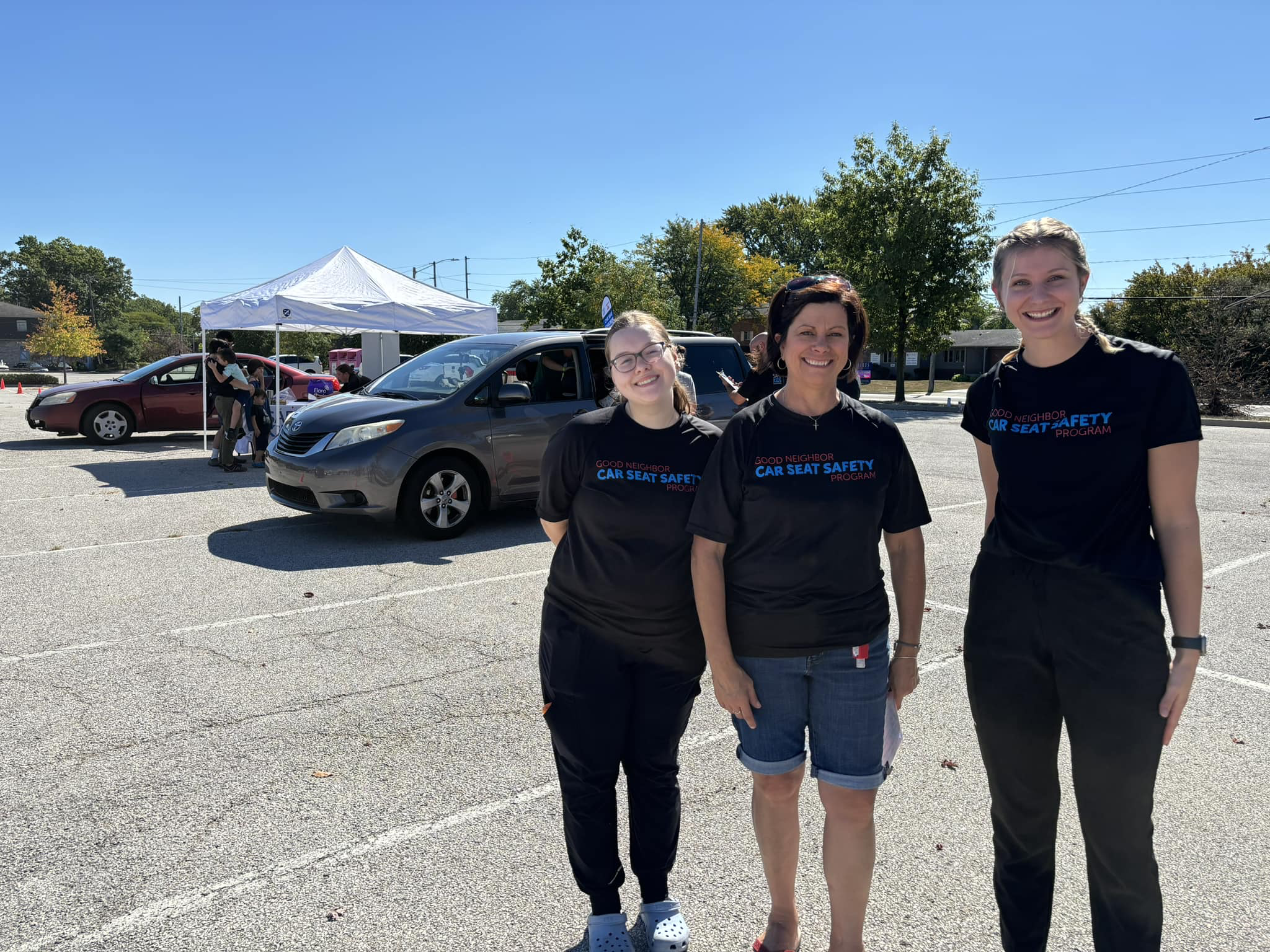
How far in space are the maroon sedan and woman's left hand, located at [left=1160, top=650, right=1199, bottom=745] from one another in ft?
49.8

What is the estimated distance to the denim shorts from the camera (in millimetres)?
2260

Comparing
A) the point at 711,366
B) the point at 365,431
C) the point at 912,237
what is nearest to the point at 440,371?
the point at 365,431

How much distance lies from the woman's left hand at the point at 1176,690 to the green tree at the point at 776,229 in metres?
78.6

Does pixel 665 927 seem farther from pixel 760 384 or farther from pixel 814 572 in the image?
pixel 760 384

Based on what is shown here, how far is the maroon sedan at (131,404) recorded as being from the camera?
14.8 metres

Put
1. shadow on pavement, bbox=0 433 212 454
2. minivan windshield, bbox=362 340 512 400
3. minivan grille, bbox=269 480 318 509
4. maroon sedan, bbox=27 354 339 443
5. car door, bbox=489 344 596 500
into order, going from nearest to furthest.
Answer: minivan grille, bbox=269 480 318 509 < car door, bbox=489 344 596 500 < minivan windshield, bbox=362 340 512 400 < shadow on pavement, bbox=0 433 212 454 < maroon sedan, bbox=27 354 339 443

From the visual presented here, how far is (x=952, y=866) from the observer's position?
9.54 feet

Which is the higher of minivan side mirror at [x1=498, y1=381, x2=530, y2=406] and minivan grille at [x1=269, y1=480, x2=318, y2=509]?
minivan side mirror at [x1=498, y1=381, x2=530, y2=406]

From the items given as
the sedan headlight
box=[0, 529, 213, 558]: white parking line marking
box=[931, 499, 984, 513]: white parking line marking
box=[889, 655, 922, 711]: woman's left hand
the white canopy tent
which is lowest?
box=[0, 529, 213, 558]: white parking line marking

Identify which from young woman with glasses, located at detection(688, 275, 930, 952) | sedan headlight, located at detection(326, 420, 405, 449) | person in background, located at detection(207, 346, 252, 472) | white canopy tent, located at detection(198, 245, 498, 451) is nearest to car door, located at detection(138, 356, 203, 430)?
white canopy tent, located at detection(198, 245, 498, 451)

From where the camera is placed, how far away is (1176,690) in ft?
6.68

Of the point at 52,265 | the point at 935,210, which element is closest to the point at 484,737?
the point at 935,210

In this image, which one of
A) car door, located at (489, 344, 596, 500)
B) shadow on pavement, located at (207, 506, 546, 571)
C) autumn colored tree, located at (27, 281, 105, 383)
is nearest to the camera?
shadow on pavement, located at (207, 506, 546, 571)

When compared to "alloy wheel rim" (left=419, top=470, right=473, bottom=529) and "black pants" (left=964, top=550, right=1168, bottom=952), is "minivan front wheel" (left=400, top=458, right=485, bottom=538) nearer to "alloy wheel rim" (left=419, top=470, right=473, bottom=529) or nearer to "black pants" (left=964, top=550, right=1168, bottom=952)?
"alloy wheel rim" (left=419, top=470, right=473, bottom=529)
